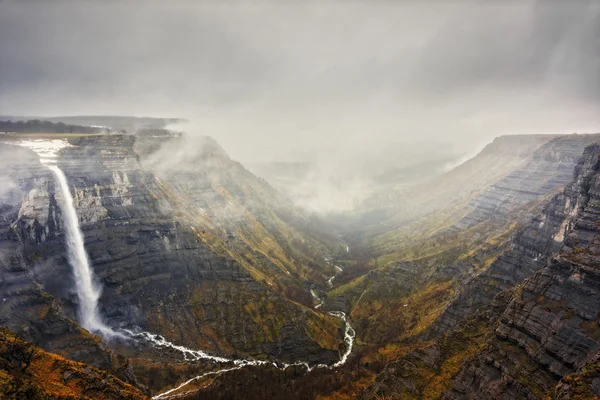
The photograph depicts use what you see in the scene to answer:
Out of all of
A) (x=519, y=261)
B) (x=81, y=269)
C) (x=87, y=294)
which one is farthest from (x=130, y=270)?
(x=519, y=261)

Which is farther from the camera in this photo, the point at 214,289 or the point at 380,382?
the point at 214,289

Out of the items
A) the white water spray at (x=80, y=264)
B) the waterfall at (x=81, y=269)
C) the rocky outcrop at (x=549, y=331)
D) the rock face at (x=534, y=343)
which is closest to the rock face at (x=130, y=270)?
the white water spray at (x=80, y=264)

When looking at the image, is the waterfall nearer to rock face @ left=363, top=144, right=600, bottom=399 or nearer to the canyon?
the canyon

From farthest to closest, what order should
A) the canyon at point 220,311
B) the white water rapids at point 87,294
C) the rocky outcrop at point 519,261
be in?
the white water rapids at point 87,294
the rocky outcrop at point 519,261
the canyon at point 220,311

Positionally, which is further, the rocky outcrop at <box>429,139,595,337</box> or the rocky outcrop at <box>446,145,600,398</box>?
the rocky outcrop at <box>429,139,595,337</box>

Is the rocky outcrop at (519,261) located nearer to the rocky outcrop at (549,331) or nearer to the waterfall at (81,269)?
the rocky outcrop at (549,331)

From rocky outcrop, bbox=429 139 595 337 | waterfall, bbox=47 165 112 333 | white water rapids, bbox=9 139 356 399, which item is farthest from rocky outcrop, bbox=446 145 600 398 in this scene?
waterfall, bbox=47 165 112 333

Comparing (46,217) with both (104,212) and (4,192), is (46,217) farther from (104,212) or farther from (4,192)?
(104,212)

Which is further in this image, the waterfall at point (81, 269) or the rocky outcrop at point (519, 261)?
the waterfall at point (81, 269)

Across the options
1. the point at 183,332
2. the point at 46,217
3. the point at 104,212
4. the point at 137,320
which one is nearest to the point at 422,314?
the point at 183,332
